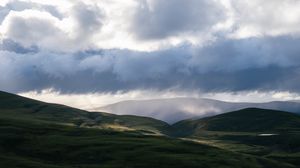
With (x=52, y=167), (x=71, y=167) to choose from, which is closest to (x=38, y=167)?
(x=52, y=167)

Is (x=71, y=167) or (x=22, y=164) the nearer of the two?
(x=22, y=164)

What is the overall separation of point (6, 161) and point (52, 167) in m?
18.6

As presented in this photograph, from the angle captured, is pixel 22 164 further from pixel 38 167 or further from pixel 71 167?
pixel 71 167

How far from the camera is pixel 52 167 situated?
18788cm

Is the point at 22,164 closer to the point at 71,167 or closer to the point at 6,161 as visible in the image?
the point at 6,161

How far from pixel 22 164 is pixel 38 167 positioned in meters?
7.83

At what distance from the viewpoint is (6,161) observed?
191625mm

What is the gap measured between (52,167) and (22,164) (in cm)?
1115

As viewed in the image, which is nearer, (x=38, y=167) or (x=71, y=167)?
(x=38, y=167)

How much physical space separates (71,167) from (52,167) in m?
13.1

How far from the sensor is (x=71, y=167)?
199750mm

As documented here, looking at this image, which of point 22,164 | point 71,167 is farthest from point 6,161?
point 71,167

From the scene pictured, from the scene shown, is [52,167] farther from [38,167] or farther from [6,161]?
[6,161]
